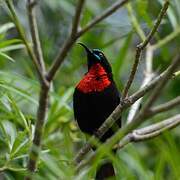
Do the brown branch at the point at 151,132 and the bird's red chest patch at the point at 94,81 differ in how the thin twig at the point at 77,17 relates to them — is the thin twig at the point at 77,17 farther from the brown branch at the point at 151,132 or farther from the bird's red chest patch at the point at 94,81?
the bird's red chest patch at the point at 94,81

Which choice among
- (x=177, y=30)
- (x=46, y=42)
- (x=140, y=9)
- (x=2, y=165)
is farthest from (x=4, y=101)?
(x=46, y=42)

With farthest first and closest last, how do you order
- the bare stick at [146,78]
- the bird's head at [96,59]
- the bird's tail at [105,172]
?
the bird's head at [96,59] < the bird's tail at [105,172] < the bare stick at [146,78]

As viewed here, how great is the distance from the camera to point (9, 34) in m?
4.86

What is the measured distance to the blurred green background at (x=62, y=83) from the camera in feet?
Answer: 7.74

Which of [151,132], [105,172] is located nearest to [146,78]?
[105,172]

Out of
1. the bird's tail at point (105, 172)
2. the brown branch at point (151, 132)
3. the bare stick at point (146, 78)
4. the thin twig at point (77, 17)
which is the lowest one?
the bird's tail at point (105, 172)

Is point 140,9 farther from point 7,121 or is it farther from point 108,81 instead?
point 7,121

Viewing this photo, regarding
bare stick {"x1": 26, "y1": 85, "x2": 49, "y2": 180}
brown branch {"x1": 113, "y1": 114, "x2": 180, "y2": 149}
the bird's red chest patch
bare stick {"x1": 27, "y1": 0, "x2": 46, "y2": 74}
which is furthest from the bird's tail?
bare stick {"x1": 27, "y1": 0, "x2": 46, "y2": 74}

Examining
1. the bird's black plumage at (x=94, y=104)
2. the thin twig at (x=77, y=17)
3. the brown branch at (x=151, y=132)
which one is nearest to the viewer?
the thin twig at (x=77, y=17)

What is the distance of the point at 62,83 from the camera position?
14.4 feet

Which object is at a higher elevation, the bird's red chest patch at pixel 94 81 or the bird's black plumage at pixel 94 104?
the bird's red chest patch at pixel 94 81

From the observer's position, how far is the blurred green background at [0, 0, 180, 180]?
92.9 inches

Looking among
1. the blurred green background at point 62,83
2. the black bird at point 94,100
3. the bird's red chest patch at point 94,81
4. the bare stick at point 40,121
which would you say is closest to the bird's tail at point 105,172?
the blurred green background at point 62,83

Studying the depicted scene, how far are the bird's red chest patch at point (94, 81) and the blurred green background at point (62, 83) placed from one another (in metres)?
0.07
